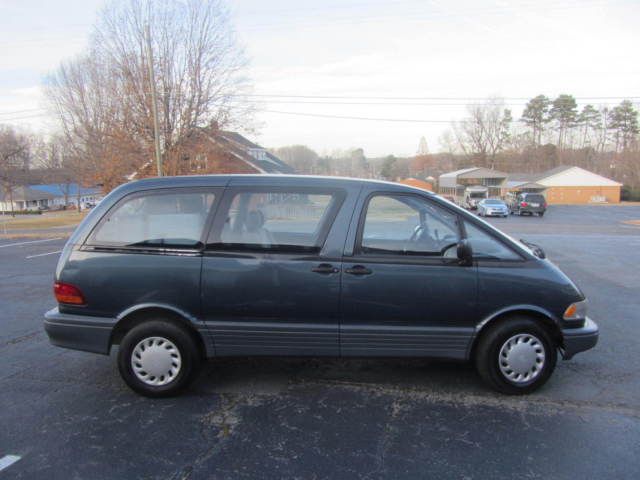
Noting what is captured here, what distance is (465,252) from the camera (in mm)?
3283

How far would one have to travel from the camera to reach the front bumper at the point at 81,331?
3.45 meters

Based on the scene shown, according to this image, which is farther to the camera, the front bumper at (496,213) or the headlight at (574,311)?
the front bumper at (496,213)

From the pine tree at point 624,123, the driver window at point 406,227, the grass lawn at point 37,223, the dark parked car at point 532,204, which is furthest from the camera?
the pine tree at point 624,123

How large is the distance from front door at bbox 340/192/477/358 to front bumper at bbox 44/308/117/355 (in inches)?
78.5

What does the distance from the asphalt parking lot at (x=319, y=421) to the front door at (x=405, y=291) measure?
0.48m

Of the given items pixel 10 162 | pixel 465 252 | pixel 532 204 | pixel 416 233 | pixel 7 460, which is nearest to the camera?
pixel 7 460

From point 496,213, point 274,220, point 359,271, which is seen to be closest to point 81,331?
point 274,220

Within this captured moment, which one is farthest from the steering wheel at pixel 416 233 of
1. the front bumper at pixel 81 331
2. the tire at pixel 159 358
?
the front bumper at pixel 81 331

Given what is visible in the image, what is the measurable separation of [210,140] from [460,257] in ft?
71.3

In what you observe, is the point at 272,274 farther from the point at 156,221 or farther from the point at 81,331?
the point at 81,331

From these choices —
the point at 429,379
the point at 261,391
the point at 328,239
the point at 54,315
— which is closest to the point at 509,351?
the point at 429,379

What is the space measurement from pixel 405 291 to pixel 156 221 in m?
2.19

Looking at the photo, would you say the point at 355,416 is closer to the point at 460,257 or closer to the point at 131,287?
the point at 460,257

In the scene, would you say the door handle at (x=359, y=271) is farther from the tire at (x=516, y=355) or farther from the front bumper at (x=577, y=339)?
the front bumper at (x=577, y=339)
